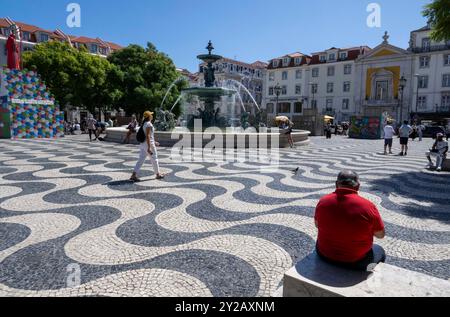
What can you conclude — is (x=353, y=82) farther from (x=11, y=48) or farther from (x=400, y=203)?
(x=400, y=203)

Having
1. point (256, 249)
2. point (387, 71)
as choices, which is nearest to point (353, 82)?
point (387, 71)

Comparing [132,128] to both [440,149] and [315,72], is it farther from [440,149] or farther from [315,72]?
[315,72]

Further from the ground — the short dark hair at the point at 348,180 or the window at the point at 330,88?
the window at the point at 330,88

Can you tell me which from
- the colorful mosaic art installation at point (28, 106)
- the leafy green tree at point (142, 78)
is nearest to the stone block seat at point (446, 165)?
the colorful mosaic art installation at point (28, 106)

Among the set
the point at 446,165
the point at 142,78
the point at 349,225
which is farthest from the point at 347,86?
the point at 349,225

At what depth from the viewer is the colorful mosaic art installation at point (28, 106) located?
1806 centimetres

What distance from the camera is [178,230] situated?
3957 mm

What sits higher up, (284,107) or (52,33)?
(52,33)

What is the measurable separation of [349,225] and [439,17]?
6.94m

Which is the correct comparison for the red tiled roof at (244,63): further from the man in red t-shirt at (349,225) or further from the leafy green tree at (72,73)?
the man in red t-shirt at (349,225)

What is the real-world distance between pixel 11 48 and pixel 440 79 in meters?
47.3

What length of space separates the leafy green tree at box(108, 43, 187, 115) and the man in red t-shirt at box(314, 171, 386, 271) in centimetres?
3326

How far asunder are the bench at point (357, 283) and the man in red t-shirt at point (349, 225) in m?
0.09
